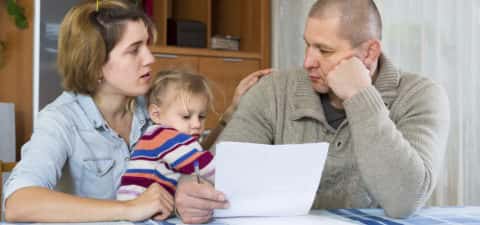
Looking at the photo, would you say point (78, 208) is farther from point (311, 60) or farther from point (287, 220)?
point (311, 60)

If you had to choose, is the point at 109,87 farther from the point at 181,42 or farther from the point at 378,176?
the point at 181,42

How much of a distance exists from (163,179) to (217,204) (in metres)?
0.26

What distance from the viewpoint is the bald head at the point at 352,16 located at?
69.3 inches

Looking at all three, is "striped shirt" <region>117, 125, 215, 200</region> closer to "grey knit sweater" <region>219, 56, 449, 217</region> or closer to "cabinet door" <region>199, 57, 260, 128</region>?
"grey knit sweater" <region>219, 56, 449, 217</region>

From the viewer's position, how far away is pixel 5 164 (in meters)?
3.30

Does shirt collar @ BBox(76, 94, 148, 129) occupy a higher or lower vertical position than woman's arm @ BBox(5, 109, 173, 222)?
higher

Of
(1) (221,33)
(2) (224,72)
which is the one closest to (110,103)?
(2) (224,72)

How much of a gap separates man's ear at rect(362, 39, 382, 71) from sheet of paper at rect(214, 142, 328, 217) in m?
0.59

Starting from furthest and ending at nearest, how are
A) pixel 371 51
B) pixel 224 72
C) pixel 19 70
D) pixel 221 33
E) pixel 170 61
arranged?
pixel 221 33 → pixel 224 72 → pixel 170 61 → pixel 19 70 → pixel 371 51

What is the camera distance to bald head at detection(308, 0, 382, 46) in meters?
1.76

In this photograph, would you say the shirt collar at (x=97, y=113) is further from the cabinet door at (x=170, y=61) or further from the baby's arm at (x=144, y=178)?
the cabinet door at (x=170, y=61)

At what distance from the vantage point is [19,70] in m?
3.62

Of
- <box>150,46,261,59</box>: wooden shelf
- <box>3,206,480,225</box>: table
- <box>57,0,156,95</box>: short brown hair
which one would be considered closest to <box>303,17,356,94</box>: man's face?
<box>3,206,480,225</box>: table

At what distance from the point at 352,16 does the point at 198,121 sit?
51cm
